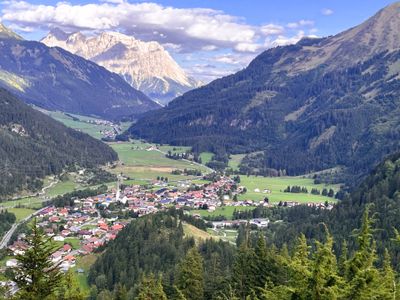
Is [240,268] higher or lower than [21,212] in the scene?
higher

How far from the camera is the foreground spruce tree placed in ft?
86.9

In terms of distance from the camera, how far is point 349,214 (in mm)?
141000

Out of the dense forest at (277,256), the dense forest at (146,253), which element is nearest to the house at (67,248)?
the dense forest at (146,253)

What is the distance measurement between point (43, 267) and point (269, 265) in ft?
103

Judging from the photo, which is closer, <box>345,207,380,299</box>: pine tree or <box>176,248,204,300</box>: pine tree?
<box>345,207,380,299</box>: pine tree

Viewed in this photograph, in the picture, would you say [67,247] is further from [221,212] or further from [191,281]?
[191,281]

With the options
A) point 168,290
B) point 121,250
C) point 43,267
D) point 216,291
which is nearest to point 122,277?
point 121,250

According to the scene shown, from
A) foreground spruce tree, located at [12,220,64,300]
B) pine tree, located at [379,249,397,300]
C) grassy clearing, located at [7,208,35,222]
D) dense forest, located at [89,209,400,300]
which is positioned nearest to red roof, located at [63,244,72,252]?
dense forest, located at [89,209,400,300]

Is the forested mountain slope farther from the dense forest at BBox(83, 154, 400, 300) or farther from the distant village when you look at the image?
the distant village

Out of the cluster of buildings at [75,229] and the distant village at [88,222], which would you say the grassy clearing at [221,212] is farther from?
the cluster of buildings at [75,229]

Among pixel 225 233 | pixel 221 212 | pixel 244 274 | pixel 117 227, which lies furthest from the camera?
pixel 221 212

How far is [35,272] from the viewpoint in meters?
26.6

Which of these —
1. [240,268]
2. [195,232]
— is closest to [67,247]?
[195,232]

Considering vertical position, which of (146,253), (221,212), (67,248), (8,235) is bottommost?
(8,235)
